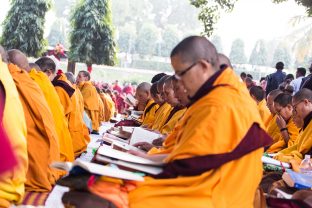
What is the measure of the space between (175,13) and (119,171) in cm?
7455

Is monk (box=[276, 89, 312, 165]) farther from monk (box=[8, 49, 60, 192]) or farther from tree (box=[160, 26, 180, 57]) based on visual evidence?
tree (box=[160, 26, 180, 57])

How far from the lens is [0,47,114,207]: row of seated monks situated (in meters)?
3.24

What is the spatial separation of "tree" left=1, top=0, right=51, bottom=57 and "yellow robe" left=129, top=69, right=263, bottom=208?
522 inches

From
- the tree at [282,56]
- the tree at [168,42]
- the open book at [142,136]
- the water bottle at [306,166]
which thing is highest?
the water bottle at [306,166]

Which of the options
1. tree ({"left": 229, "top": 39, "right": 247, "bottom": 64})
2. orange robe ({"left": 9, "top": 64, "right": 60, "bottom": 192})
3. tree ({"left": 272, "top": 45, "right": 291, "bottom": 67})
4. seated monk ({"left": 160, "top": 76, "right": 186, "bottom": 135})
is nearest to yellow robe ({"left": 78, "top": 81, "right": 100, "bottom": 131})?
seated monk ({"left": 160, "top": 76, "right": 186, "bottom": 135})

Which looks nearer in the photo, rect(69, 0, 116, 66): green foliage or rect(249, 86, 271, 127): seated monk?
rect(249, 86, 271, 127): seated monk

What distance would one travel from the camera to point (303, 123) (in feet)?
17.0

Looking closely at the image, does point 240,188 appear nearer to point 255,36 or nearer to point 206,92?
point 206,92

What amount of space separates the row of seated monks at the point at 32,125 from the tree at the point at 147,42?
44.3 metres

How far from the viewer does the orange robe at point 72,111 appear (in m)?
6.91

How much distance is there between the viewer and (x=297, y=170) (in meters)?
4.23

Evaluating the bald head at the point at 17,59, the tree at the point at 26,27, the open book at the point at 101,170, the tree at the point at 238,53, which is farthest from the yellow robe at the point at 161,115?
the tree at the point at 238,53

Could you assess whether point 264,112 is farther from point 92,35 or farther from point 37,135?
point 92,35

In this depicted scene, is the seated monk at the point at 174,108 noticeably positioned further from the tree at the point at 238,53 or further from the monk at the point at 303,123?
the tree at the point at 238,53
